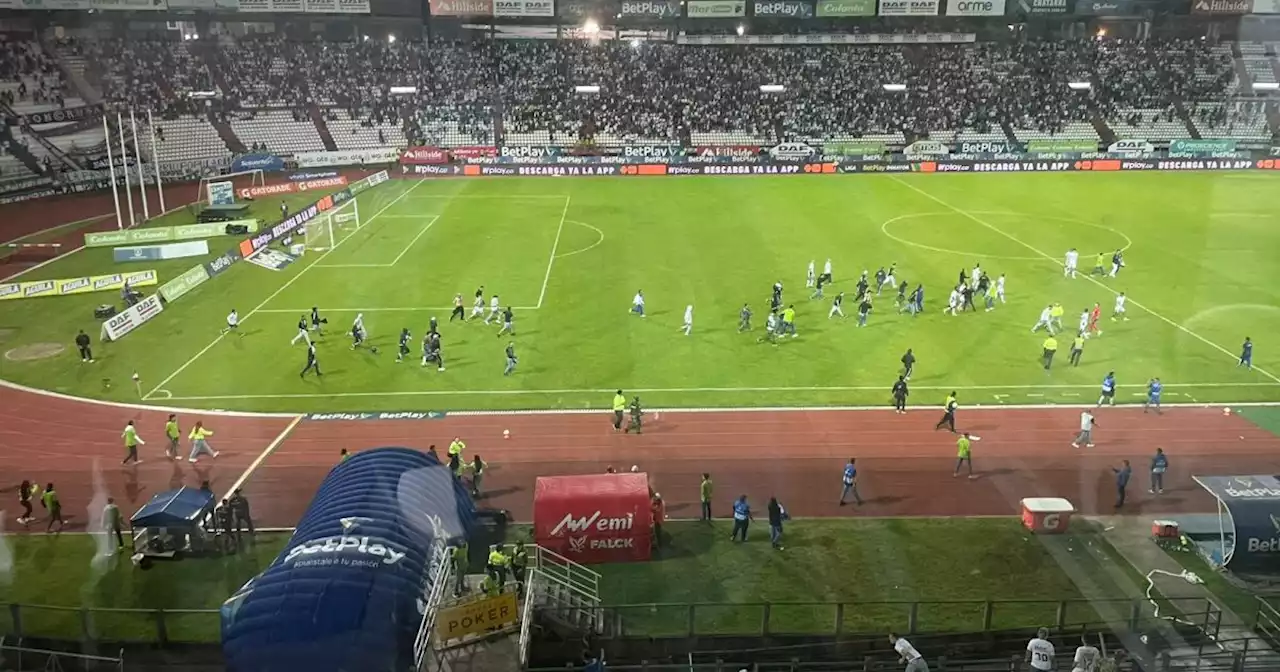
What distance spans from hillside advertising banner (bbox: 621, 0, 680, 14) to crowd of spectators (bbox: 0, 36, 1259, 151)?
2.88 m

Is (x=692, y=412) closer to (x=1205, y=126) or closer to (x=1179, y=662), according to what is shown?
(x=1179, y=662)

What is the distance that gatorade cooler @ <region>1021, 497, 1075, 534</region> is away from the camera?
50.9 ft

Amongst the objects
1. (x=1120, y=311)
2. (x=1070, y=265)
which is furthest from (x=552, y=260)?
(x=1120, y=311)

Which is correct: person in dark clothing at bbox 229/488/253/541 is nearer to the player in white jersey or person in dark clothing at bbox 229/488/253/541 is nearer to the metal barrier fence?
the metal barrier fence

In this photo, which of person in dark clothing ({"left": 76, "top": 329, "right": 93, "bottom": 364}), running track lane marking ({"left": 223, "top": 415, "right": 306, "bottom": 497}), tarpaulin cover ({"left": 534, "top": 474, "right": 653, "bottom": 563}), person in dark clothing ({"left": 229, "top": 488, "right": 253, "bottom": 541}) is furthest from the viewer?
person in dark clothing ({"left": 76, "top": 329, "right": 93, "bottom": 364})

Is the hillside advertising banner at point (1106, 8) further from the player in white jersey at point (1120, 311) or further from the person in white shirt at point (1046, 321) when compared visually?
the person in white shirt at point (1046, 321)

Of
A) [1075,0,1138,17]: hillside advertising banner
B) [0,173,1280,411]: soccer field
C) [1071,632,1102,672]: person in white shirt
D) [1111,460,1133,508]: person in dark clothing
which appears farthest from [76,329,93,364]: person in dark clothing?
[1075,0,1138,17]: hillside advertising banner

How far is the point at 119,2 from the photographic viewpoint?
37500 millimetres

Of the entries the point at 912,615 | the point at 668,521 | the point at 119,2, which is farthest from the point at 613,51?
the point at 912,615

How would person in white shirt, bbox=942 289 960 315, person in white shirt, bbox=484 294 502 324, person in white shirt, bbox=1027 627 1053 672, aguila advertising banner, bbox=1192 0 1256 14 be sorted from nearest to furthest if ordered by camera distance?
person in white shirt, bbox=1027 627 1053 672, aguila advertising banner, bbox=1192 0 1256 14, person in white shirt, bbox=484 294 502 324, person in white shirt, bbox=942 289 960 315

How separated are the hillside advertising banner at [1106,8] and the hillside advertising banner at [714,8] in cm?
2392

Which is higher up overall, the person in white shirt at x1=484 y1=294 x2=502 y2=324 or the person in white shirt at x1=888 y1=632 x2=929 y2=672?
the person in white shirt at x1=484 y1=294 x2=502 y2=324

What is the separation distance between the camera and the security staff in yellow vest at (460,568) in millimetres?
11853

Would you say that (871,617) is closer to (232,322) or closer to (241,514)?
(241,514)
